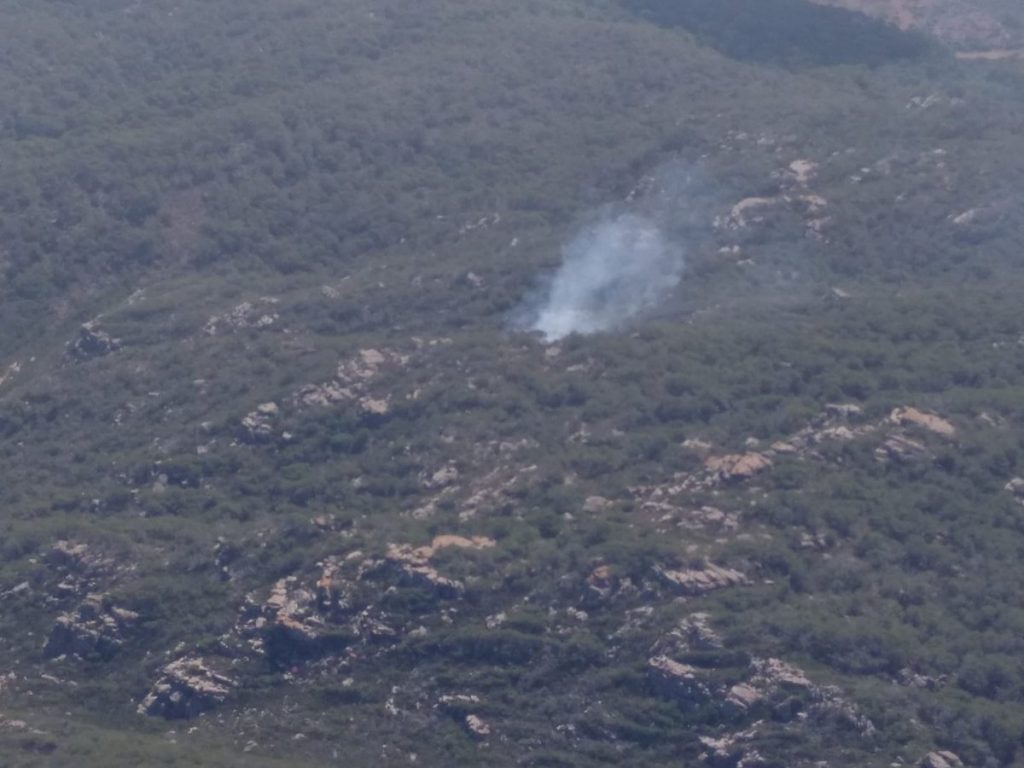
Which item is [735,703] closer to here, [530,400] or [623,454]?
[623,454]

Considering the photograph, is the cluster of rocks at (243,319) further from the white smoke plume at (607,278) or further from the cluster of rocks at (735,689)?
the cluster of rocks at (735,689)

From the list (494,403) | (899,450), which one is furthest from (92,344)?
(899,450)

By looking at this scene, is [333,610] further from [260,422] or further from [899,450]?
[899,450]

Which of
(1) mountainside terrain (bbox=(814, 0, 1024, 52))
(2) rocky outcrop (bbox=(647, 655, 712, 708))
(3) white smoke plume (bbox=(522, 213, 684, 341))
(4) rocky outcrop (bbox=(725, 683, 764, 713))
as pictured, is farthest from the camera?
(1) mountainside terrain (bbox=(814, 0, 1024, 52))

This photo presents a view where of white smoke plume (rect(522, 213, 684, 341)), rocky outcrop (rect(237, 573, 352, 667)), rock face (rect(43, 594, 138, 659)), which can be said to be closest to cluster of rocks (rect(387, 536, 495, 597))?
rocky outcrop (rect(237, 573, 352, 667))

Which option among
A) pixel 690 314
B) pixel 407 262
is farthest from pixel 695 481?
pixel 407 262

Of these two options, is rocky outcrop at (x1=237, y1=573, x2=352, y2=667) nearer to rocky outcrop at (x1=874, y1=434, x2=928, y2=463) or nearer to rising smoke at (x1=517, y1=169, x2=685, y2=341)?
rocky outcrop at (x1=874, y1=434, x2=928, y2=463)

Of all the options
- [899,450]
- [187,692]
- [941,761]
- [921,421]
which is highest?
[921,421]
